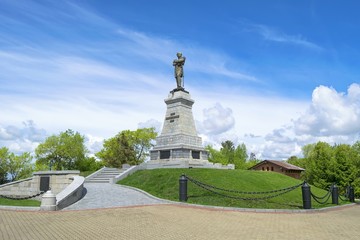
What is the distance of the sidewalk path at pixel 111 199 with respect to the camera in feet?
46.4

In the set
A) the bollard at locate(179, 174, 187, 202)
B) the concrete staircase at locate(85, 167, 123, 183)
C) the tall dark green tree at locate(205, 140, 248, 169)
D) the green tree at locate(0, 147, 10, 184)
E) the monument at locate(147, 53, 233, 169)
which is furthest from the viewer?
the tall dark green tree at locate(205, 140, 248, 169)

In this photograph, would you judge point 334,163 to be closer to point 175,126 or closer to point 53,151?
point 175,126

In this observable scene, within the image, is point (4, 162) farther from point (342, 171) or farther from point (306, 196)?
point (342, 171)

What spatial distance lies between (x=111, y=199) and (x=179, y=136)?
39.6 ft

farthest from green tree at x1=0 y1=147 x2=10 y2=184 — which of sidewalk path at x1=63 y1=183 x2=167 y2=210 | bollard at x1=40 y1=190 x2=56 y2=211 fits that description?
bollard at x1=40 y1=190 x2=56 y2=211

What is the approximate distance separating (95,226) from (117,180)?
44.2 ft

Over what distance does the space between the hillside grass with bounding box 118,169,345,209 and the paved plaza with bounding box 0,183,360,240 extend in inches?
75.2

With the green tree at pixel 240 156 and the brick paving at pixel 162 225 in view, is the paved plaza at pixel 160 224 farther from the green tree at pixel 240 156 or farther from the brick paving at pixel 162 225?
the green tree at pixel 240 156

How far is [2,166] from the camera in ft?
161

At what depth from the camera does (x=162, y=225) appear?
10117 millimetres

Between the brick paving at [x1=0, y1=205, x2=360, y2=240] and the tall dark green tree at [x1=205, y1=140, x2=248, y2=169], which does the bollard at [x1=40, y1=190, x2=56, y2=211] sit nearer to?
the brick paving at [x1=0, y1=205, x2=360, y2=240]

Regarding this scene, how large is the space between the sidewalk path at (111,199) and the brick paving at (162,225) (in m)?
1.47

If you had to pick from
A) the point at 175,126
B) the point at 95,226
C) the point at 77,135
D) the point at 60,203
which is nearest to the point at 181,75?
the point at 175,126

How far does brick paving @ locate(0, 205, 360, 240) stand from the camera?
8.70 metres
